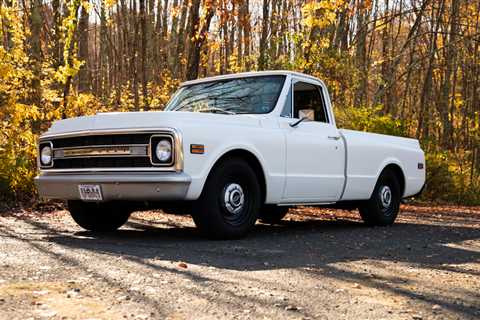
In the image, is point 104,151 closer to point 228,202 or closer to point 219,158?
point 219,158

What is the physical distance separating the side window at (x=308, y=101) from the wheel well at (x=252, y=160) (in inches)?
42.4

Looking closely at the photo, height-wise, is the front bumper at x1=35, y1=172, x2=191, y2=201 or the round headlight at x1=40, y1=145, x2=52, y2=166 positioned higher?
the round headlight at x1=40, y1=145, x2=52, y2=166

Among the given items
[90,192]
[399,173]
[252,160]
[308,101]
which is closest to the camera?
[90,192]

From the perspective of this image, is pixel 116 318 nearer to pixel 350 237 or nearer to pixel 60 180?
pixel 60 180

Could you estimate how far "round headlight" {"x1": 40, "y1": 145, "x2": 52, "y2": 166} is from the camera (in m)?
6.79

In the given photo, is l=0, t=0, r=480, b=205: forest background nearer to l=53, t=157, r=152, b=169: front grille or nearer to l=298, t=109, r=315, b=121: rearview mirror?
l=53, t=157, r=152, b=169: front grille

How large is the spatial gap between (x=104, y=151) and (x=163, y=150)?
0.69 meters

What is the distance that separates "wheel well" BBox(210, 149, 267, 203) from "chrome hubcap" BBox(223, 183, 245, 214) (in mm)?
288

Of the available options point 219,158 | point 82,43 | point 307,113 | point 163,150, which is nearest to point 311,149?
point 307,113

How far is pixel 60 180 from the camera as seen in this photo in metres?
6.43

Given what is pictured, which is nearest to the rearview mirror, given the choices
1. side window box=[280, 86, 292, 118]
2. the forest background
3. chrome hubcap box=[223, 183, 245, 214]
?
side window box=[280, 86, 292, 118]

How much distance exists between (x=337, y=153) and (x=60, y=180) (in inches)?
131

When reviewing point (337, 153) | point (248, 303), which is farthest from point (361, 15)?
point (248, 303)

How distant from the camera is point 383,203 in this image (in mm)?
8922
